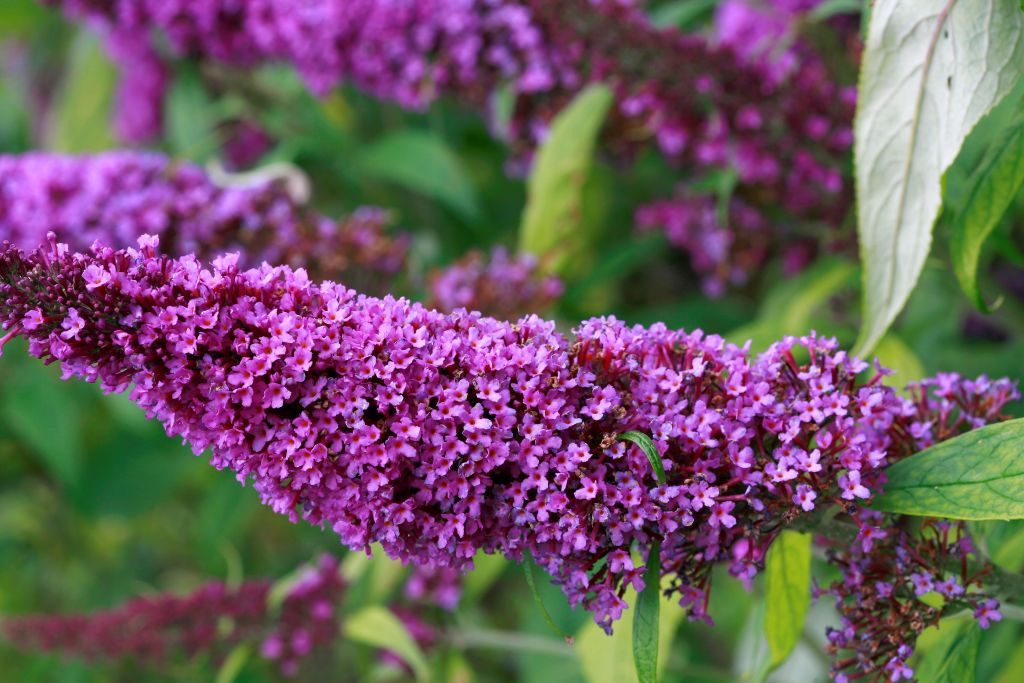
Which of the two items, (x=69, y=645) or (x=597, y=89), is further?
(x=69, y=645)

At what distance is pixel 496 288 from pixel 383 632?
2.20 ft

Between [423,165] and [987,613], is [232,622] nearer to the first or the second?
[423,165]

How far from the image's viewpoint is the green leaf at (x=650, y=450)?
106 cm

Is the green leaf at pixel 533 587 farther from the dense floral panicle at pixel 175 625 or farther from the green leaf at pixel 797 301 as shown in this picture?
the dense floral panicle at pixel 175 625

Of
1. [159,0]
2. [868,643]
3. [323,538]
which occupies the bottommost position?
[868,643]

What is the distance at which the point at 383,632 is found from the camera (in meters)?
1.95

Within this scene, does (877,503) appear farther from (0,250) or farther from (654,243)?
(654,243)

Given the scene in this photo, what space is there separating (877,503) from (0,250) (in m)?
0.93

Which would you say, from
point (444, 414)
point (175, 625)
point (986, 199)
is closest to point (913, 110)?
point (986, 199)

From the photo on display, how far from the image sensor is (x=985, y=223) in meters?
1.28

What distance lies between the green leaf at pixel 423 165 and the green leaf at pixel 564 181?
10.4 inches

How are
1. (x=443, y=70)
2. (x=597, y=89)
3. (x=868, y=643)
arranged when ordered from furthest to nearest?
(x=443, y=70) < (x=597, y=89) < (x=868, y=643)

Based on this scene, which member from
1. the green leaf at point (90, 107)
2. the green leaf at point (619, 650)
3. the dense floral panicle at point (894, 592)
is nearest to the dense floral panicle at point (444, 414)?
the dense floral panicle at point (894, 592)

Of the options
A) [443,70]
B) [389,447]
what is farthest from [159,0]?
[389,447]
